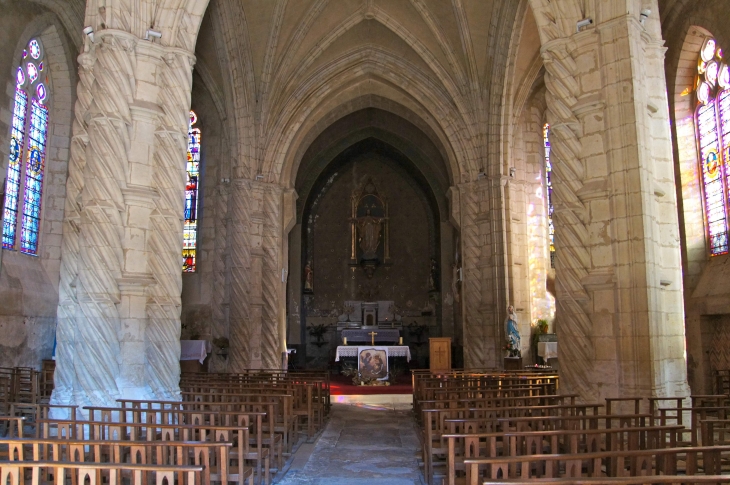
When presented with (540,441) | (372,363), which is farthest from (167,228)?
(372,363)

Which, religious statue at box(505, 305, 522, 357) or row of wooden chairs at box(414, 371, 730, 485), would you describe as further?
religious statue at box(505, 305, 522, 357)

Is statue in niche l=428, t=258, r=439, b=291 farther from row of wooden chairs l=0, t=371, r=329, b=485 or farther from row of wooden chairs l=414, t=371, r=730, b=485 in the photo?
row of wooden chairs l=414, t=371, r=730, b=485

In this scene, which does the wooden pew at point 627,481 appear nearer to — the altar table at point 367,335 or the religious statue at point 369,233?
the altar table at point 367,335

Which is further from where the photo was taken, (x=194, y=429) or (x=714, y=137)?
(x=714, y=137)

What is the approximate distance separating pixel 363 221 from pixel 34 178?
15.2 m

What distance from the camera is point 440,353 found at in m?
17.0

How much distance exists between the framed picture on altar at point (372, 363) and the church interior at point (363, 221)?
72mm

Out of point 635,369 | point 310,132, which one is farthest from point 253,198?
point 635,369

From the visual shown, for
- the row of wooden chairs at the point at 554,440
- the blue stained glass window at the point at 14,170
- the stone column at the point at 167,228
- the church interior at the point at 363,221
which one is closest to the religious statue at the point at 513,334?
the church interior at the point at 363,221

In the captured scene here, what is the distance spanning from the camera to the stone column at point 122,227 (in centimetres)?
920

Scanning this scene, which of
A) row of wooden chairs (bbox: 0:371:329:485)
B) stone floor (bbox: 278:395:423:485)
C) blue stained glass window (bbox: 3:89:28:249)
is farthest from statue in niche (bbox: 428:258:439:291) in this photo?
blue stained glass window (bbox: 3:89:28:249)

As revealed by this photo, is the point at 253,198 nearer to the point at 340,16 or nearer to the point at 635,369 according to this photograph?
the point at 340,16

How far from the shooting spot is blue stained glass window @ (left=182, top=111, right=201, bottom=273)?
67.1 feet

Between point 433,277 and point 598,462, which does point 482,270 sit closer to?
point 433,277
